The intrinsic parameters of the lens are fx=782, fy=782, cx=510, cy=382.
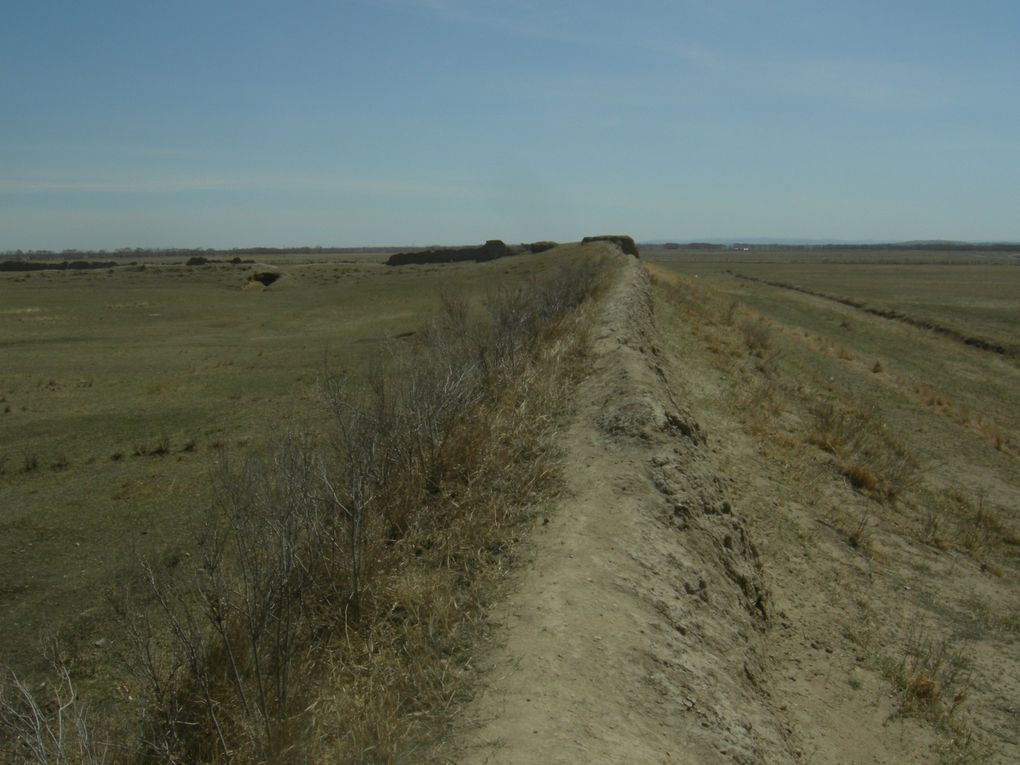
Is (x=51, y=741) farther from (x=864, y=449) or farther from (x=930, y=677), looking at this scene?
(x=864, y=449)

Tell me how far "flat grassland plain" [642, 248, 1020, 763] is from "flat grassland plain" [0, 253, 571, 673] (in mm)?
5357

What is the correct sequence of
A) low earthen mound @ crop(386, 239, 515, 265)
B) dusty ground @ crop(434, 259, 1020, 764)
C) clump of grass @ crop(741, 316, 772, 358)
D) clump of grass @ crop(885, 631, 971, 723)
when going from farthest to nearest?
low earthen mound @ crop(386, 239, 515, 265) → clump of grass @ crop(741, 316, 772, 358) → clump of grass @ crop(885, 631, 971, 723) → dusty ground @ crop(434, 259, 1020, 764)

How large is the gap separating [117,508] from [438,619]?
8.08m

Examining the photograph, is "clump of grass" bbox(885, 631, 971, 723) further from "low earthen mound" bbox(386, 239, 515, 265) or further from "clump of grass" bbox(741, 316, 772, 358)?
"low earthen mound" bbox(386, 239, 515, 265)

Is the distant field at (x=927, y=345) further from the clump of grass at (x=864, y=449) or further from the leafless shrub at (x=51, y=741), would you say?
the leafless shrub at (x=51, y=741)

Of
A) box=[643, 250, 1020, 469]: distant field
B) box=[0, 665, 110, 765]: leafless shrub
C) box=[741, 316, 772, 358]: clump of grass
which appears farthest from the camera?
box=[643, 250, 1020, 469]: distant field

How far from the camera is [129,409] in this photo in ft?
57.5

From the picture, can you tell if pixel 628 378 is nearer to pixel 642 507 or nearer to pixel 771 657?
pixel 642 507

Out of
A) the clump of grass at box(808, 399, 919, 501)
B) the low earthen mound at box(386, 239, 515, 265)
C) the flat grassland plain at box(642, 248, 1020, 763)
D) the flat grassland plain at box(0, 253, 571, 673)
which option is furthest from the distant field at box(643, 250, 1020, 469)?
the low earthen mound at box(386, 239, 515, 265)

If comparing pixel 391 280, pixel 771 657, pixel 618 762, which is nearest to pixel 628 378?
pixel 771 657

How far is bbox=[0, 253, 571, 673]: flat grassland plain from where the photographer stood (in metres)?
8.70

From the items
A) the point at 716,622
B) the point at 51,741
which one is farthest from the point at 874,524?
the point at 51,741

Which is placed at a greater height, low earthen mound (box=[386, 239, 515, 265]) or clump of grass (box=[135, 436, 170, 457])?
low earthen mound (box=[386, 239, 515, 265])

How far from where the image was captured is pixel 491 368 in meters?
10.7
